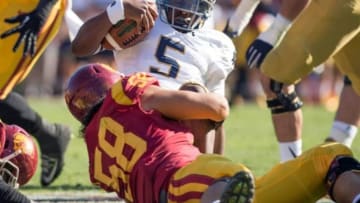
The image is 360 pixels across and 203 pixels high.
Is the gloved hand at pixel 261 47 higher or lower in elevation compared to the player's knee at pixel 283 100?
higher

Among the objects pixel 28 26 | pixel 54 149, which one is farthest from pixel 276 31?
pixel 28 26

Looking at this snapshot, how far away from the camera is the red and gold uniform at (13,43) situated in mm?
4629

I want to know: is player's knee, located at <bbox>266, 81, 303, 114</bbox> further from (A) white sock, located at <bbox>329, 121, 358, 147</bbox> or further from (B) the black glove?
(B) the black glove

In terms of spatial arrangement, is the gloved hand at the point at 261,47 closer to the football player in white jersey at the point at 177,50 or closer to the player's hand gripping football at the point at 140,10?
the football player in white jersey at the point at 177,50

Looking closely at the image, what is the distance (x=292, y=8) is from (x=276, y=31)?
159mm

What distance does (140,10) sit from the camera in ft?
16.1

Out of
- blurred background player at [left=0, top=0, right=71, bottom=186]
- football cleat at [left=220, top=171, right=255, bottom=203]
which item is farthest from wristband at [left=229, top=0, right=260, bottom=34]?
football cleat at [left=220, top=171, right=255, bottom=203]

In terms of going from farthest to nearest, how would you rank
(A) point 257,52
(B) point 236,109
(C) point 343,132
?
(B) point 236,109 → (C) point 343,132 → (A) point 257,52

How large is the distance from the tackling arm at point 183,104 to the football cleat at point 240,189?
20.1 inches

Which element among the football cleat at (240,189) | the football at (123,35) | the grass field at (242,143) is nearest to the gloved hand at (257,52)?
the football at (123,35)

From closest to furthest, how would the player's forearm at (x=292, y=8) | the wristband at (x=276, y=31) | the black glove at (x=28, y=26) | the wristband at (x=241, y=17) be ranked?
the black glove at (x=28, y=26) → the wristband at (x=276, y=31) → the player's forearm at (x=292, y=8) → the wristband at (x=241, y=17)

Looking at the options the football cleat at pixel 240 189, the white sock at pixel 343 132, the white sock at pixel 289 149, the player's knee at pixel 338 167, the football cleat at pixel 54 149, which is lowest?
the football cleat at pixel 54 149

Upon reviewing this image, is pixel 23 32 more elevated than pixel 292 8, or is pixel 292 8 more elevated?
pixel 23 32

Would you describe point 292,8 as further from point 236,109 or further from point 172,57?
point 236,109
